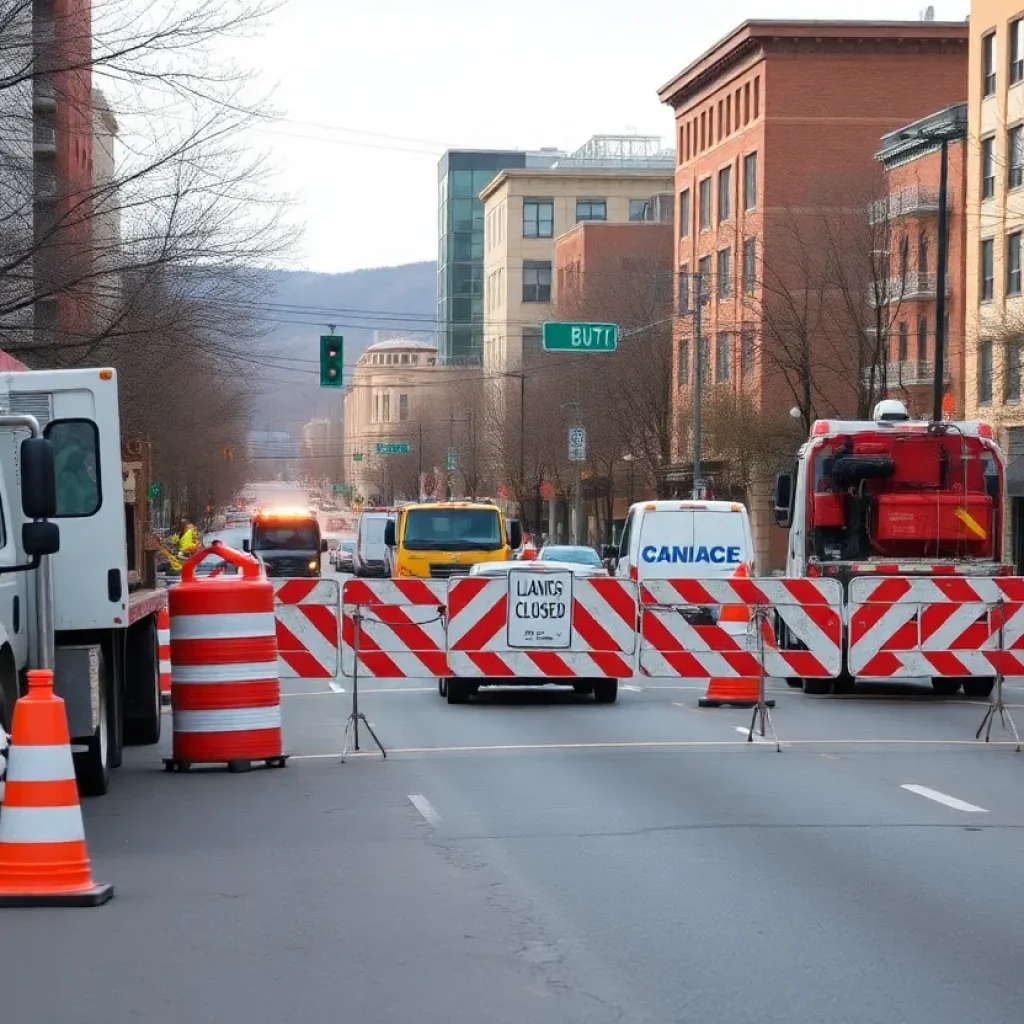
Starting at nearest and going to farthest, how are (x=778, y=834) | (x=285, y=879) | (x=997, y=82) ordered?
(x=285, y=879) → (x=778, y=834) → (x=997, y=82)

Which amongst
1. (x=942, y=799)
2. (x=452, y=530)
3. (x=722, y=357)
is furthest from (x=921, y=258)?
(x=942, y=799)

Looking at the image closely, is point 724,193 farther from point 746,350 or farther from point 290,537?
point 290,537

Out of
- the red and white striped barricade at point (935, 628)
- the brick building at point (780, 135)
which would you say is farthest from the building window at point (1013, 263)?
the red and white striped barricade at point (935, 628)

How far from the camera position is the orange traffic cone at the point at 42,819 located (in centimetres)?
892

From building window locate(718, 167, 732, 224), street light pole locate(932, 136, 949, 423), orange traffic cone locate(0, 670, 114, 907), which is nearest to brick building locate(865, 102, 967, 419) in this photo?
street light pole locate(932, 136, 949, 423)

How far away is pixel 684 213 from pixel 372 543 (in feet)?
69.8

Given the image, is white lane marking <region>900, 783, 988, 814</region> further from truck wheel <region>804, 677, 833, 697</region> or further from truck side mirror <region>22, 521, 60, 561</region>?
truck wheel <region>804, 677, 833, 697</region>

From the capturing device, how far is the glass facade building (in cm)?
16012

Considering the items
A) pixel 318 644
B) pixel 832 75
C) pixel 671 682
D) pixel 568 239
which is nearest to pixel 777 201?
pixel 832 75

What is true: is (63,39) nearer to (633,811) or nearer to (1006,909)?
(633,811)

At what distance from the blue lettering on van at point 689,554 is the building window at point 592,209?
321ft

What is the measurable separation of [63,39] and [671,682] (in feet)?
35.2

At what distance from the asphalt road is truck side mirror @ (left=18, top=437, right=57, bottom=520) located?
190cm

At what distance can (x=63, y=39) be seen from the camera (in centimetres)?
2120
